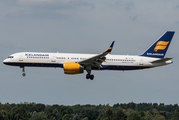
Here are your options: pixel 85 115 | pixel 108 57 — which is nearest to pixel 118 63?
pixel 108 57

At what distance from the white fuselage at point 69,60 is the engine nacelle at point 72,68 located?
4.99 ft

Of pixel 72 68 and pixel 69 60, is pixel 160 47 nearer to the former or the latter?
pixel 69 60

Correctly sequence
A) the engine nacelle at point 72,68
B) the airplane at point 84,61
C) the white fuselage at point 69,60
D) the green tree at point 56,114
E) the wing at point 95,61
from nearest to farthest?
the wing at point 95,61
the engine nacelle at point 72,68
the airplane at point 84,61
the white fuselage at point 69,60
the green tree at point 56,114

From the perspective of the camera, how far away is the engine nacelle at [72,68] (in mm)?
58178

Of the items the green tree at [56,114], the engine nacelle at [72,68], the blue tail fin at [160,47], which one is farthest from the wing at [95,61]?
the green tree at [56,114]

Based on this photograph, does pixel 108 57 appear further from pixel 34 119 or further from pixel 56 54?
pixel 34 119

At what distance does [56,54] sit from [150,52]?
59.8 feet

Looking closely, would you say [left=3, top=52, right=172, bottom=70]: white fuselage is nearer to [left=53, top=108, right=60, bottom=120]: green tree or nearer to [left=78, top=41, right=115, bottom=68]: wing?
[left=78, top=41, right=115, bottom=68]: wing

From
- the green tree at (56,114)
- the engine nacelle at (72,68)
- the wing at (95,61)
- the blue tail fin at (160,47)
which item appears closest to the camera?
the wing at (95,61)

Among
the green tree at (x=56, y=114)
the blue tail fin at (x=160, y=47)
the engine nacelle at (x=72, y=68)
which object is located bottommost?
the green tree at (x=56, y=114)

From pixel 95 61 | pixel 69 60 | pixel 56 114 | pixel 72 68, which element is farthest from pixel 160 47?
pixel 56 114

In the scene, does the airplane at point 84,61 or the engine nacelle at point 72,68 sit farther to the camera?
the airplane at point 84,61

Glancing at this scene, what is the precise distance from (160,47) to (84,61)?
16122mm

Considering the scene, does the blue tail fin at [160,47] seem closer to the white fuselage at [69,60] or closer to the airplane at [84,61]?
the airplane at [84,61]
